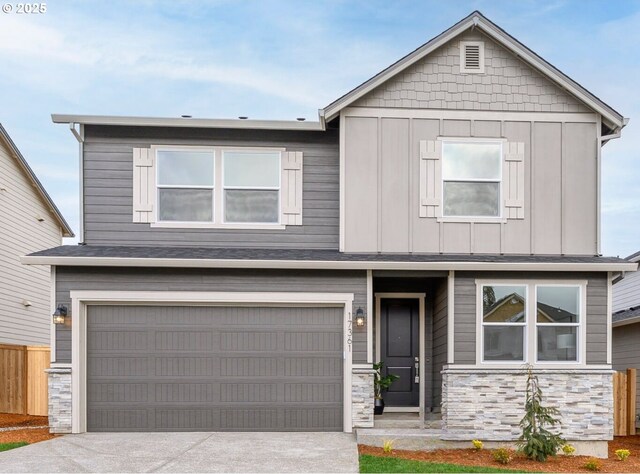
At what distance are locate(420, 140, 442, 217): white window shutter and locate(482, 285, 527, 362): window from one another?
1.66m

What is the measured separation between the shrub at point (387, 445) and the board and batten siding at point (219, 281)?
1346 millimetres

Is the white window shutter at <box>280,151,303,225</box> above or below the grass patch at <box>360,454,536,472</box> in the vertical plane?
above

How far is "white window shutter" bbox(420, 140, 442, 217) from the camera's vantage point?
1116cm

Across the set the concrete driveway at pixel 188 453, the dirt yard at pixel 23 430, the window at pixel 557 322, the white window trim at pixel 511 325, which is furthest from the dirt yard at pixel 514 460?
the dirt yard at pixel 23 430

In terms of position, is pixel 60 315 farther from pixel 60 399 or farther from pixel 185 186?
pixel 185 186

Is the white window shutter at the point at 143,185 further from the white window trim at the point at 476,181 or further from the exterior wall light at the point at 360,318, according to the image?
the white window trim at the point at 476,181

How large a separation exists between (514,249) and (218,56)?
14.8 meters

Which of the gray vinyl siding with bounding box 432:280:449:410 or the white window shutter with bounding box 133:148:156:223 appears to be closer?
the gray vinyl siding with bounding box 432:280:449:410

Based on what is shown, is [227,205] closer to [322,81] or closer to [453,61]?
[453,61]

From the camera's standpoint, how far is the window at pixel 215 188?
11.5 m

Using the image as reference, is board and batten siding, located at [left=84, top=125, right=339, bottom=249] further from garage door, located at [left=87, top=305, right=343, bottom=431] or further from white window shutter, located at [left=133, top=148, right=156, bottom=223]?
garage door, located at [left=87, top=305, right=343, bottom=431]

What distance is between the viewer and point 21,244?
17.2 meters

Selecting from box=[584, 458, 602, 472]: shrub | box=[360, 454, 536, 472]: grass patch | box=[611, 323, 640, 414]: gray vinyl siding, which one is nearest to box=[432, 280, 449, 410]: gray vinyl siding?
box=[360, 454, 536, 472]: grass patch

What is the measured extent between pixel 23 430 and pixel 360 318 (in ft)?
21.0
